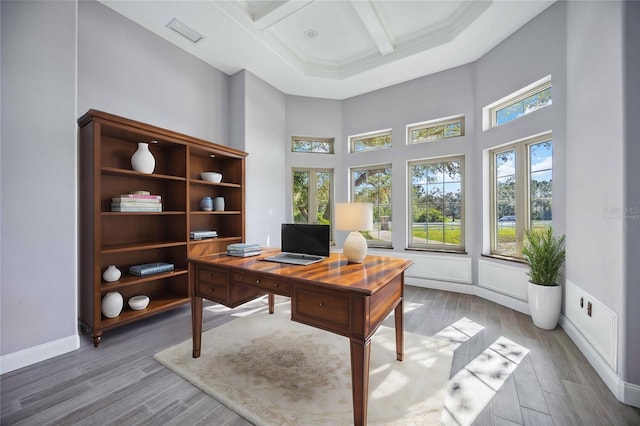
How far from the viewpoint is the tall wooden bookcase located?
2359 mm

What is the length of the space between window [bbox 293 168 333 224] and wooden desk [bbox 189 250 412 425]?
8.70 ft

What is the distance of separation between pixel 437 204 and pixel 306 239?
2973 mm

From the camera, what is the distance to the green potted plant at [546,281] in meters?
2.64

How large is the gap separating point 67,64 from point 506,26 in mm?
4618

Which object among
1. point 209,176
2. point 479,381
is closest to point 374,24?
point 209,176

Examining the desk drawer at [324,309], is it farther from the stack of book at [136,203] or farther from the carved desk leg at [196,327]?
the stack of book at [136,203]

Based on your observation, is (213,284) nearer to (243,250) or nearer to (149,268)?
(243,250)

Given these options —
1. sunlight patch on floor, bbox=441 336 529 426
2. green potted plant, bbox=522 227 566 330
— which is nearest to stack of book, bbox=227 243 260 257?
sunlight patch on floor, bbox=441 336 529 426

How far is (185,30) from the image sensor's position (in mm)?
3174

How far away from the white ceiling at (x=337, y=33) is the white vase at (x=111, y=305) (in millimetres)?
3050

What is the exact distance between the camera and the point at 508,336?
2525 millimetres

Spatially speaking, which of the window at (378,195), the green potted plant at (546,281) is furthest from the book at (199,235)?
the green potted plant at (546,281)

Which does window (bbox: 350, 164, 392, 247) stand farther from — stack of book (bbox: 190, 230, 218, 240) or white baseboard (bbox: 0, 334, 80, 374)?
white baseboard (bbox: 0, 334, 80, 374)

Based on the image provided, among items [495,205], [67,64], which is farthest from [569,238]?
[67,64]
